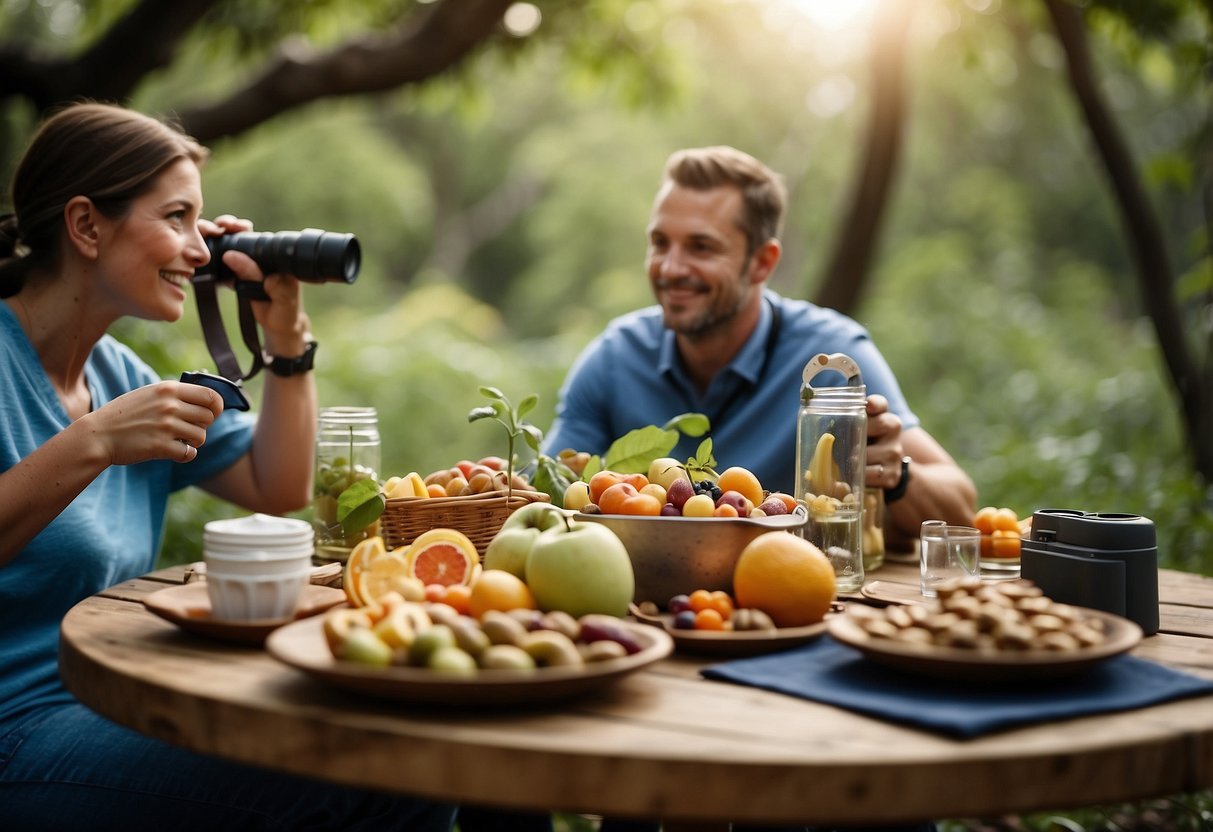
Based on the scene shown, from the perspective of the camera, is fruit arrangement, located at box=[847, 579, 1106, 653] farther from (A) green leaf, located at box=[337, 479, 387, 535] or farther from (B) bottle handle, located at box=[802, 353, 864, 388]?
(A) green leaf, located at box=[337, 479, 387, 535]

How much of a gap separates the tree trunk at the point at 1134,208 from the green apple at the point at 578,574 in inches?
149

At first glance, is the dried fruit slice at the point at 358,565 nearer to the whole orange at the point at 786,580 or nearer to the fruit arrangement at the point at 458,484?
the fruit arrangement at the point at 458,484

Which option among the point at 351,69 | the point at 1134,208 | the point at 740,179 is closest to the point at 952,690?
the point at 740,179

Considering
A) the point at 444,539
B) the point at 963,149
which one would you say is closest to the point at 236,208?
the point at 963,149

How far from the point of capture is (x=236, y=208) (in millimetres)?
16000

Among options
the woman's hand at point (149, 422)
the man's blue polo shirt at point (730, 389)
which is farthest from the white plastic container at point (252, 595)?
the man's blue polo shirt at point (730, 389)

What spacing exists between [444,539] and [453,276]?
52.2 ft

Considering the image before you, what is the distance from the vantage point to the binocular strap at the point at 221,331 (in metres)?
2.21

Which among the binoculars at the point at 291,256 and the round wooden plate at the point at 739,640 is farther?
the binoculars at the point at 291,256

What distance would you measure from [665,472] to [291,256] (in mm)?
941

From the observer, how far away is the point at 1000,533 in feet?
6.49

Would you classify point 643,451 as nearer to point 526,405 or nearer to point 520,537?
point 526,405

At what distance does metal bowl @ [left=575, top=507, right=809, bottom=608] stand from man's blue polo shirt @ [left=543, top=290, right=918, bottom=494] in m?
1.01

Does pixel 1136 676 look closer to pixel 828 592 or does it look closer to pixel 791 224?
pixel 828 592
